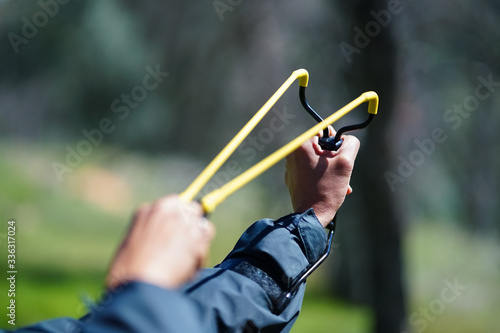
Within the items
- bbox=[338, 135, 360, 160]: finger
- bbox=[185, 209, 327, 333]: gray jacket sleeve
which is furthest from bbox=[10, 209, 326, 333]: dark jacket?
bbox=[338, 135, 360, 160]: finger

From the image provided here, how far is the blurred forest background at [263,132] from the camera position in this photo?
3516 mm

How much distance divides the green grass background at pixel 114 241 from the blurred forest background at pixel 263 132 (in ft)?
0.07

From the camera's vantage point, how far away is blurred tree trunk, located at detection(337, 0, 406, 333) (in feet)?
10.8

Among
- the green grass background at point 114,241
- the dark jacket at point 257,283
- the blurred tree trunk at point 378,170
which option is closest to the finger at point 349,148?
the dark jacket at point 257,283

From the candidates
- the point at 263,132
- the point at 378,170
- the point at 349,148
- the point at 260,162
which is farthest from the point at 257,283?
the point at 263,132

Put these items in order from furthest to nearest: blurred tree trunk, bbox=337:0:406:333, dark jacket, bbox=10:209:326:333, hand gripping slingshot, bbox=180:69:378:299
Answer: blurred tree trunk, bbox=337:0:406:333, dark jacket, bbox=10:209:326:333, hand gripping slingshot, bbox=180:69:378:299

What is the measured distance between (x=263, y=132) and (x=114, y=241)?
2.39 meters

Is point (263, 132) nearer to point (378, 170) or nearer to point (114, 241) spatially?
point (378, 170)

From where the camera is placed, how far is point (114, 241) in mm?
6336

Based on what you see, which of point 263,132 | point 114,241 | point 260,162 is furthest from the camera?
point 114,241

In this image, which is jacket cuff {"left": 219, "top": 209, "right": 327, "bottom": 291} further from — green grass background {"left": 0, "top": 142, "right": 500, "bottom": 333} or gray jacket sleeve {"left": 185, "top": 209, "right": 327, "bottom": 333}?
green grass background {"left": 0, "top": 142, "right": 500, "bottom": 333}

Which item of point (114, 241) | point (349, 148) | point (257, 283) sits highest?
point (349, 148)

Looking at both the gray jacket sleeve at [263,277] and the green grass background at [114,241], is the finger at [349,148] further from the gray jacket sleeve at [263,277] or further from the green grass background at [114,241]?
the green grass background at [114,241]

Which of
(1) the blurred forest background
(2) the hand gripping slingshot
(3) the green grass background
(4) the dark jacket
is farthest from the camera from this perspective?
(3) the green grass background
